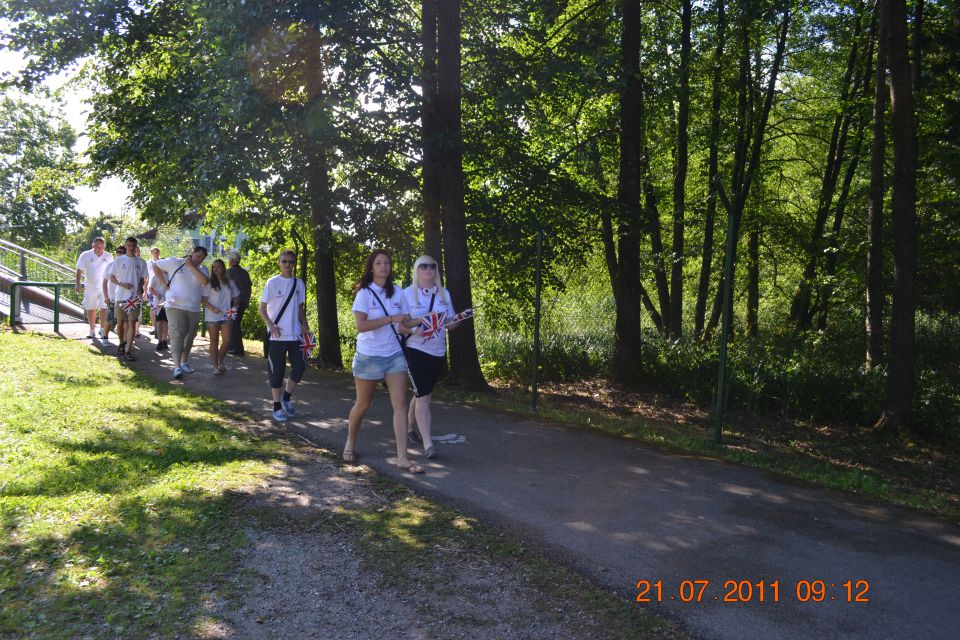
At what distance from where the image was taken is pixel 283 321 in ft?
29.5

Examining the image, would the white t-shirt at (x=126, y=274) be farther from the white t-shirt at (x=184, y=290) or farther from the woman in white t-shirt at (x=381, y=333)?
the woman in white t-shirt at (x=381, y=333)

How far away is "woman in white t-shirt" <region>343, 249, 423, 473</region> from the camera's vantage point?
665 cm

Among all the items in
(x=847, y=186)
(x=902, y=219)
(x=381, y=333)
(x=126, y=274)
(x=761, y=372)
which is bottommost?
(x=761, y=372)

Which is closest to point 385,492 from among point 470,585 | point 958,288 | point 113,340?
point 470,585

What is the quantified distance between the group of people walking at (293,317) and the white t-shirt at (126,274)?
16 mm

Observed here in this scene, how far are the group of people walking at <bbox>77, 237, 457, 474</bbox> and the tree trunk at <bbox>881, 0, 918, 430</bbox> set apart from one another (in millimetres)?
6468

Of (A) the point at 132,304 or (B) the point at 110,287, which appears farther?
(B) the point at 110,287

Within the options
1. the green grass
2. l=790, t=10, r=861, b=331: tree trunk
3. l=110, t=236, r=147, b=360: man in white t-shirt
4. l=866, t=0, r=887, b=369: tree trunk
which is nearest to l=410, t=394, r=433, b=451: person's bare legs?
the green grass

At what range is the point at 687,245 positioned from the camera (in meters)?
19.8

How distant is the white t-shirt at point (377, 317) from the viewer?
6.65 metres

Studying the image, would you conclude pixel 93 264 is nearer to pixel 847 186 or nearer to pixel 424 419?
pixel 424 419

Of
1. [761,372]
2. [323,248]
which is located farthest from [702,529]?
[323,248]

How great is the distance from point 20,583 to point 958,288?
20.5 metres

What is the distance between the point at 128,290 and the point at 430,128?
238 inches
